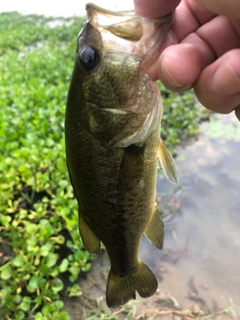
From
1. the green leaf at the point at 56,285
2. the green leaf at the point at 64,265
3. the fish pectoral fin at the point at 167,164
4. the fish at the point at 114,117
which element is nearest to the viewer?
the fish at the point at 114,117

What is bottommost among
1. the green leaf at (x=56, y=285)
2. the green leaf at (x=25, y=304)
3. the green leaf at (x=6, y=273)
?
the green leaf at (x=56, y=285)

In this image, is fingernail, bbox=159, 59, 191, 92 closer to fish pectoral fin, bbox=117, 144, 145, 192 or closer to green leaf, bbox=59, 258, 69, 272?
fish pectoral fin, bbox=117, 144, 145, 192

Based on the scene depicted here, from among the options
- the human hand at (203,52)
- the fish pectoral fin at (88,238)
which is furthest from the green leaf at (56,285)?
the human hand at (203,52)

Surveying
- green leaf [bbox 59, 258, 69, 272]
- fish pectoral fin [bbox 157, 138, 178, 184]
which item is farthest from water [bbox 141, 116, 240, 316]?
fish pectoral fin [bbox 157, 138, 178, 184]

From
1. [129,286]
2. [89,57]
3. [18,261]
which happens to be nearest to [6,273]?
[18,261]

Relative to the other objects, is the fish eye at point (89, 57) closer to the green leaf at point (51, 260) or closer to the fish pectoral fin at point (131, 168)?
the fish pectoral fin at point (131, 168)

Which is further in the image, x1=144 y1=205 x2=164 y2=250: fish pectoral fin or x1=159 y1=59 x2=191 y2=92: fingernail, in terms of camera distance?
x1=144 y1=205 x2=164 y2=250: fish pectoral fin

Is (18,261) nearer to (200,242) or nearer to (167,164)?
(167,164)

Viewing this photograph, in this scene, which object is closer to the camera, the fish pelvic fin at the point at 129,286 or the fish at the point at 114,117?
the fish at the point at 114,117
